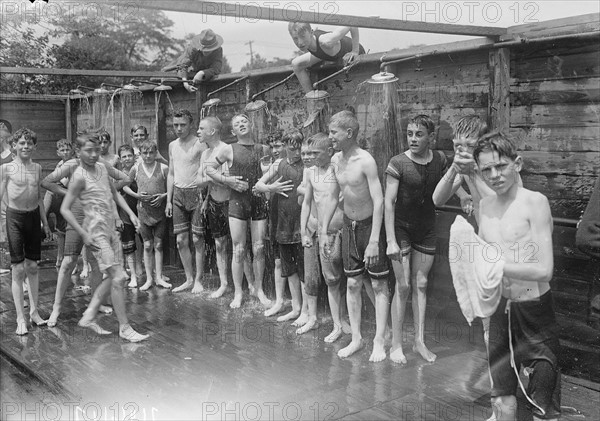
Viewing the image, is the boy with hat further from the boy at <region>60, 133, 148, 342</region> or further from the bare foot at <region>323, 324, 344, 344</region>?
the bare foot at <region>323, 324, 344, 344</region>

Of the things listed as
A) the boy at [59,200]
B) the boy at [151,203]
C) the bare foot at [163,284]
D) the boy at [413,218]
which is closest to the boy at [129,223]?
the boy at [151,203]

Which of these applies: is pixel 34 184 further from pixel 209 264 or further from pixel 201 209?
pixel 209 264

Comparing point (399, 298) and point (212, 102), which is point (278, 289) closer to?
point (399, 298)

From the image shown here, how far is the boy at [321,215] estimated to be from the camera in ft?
19.0

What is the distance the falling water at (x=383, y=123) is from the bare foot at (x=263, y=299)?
1938 mm

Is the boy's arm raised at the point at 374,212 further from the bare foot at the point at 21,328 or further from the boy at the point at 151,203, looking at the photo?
the boy at the point at 151,203

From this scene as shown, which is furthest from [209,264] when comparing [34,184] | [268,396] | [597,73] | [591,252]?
[591,252]

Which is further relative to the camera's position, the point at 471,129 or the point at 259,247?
the point at 259,247

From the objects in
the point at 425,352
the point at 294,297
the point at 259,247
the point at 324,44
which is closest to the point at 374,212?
the point at 425,352

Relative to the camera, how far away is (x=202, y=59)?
9195 millimetres

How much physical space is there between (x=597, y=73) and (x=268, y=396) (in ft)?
10.7

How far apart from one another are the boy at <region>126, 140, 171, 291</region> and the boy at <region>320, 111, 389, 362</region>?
326 centimetres

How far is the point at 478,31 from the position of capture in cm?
522

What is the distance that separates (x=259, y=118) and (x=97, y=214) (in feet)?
8.76
